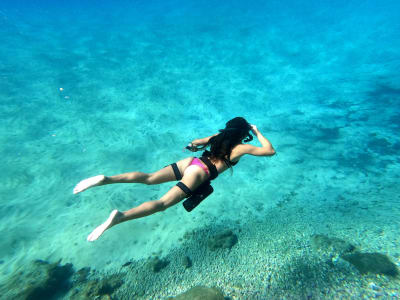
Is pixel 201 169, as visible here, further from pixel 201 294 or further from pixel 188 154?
pixel 188 154

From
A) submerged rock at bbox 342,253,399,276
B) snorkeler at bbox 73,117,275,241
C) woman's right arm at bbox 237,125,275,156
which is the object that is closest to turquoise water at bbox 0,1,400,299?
submerged rock at bbox 342,253,399,276

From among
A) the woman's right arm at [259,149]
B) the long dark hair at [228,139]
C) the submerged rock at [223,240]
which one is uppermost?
the long dark hair at [228,139]

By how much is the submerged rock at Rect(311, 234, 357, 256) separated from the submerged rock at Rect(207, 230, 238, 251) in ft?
7.27

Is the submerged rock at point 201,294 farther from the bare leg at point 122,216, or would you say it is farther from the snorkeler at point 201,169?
the bare leg at point 122,216

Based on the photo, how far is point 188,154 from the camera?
9758 mm

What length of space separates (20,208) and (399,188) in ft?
48.0

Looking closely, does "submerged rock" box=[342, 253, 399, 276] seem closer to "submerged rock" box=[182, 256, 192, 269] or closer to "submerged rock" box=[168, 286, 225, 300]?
"submerged rock" box=[168, 286, 225, 300]

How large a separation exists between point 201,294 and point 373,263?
4.17 meters

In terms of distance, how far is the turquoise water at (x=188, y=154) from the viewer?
208 inches

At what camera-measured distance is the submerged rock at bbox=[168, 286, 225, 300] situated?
4305mm

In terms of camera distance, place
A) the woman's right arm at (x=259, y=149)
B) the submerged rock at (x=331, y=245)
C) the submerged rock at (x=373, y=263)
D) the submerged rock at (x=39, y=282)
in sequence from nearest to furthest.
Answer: the woman's right arm at (x=259, y=149)
the submerged rock at (x=373, y=263)
the submerged rock at (x=39, y=282)
the submerged rock at (x=331, y=245)

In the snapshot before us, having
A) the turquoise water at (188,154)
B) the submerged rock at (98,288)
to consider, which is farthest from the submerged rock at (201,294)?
the submerged rock at (98,288)

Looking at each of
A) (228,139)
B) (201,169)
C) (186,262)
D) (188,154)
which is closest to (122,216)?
(201,169)

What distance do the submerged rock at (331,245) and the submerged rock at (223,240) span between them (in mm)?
2217
